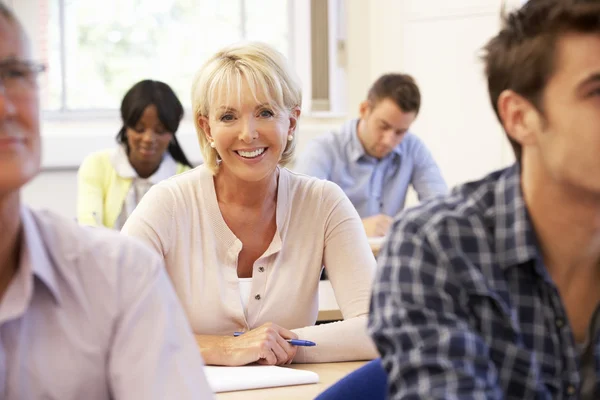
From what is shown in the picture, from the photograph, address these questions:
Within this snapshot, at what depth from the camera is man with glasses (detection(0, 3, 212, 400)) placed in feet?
3.48

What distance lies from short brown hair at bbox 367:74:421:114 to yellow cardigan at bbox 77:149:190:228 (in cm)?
100

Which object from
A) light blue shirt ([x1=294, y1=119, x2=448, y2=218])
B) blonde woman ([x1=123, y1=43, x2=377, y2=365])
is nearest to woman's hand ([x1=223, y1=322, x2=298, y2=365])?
blonde woman ([x1=123, y1=43, x2=377, y2=365])

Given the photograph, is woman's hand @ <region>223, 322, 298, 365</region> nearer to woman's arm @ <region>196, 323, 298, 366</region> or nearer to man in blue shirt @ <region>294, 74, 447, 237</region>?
woman's arm @ <region>196, 323, 298, 366</region>

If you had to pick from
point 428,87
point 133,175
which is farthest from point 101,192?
point 428,87

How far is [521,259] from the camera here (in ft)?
3.97

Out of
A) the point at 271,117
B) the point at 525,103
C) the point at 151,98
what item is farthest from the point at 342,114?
the point at 525,103

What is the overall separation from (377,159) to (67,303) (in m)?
3.27

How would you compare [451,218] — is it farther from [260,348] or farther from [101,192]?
[101,192]

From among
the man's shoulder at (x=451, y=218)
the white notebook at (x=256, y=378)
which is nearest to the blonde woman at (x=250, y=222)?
the white notebook at (x=256, y=378)

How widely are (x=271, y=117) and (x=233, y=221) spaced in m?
0.28

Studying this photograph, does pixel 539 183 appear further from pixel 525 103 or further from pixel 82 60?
pixel 82 60

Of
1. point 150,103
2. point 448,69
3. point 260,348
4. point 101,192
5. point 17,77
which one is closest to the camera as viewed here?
point 17,77

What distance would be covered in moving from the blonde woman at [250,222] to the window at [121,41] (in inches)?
131

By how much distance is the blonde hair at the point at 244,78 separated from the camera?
2.24 m
